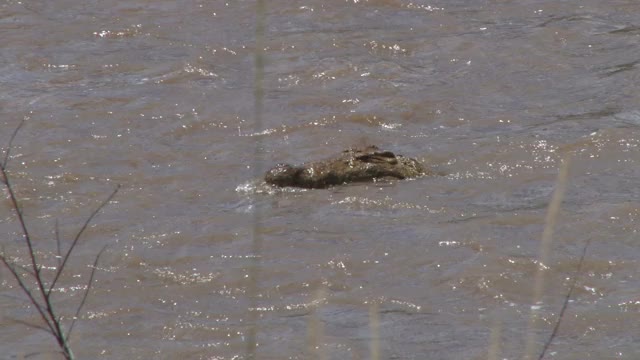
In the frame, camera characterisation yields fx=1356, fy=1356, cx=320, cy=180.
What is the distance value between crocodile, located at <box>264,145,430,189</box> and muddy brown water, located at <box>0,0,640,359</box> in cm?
9

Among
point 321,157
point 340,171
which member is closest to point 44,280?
point 340,171

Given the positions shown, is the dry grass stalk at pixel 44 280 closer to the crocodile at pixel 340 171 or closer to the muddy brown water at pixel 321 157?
the muddy brown water at pixel 321 157

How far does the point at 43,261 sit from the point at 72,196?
0.99 m

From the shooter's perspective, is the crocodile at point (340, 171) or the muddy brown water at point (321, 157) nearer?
the muddy brown water at point (321, 157)

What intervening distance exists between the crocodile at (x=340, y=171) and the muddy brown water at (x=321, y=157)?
0.28ft

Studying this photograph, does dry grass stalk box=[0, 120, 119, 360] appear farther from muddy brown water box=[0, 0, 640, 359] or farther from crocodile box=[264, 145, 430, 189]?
crocodile box=[264, 145, 430, 189]

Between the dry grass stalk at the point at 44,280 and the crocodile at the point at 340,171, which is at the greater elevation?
the dry grass stalk at the point at 44,280

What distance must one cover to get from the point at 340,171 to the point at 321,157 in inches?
24.2

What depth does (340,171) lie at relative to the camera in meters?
6.70

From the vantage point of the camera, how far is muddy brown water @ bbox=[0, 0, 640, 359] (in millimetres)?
4961

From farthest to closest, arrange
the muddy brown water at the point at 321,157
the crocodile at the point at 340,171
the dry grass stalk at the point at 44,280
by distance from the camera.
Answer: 1. the crocodile at the point at 340,171
2. the muddy brown water at the point at 321,157
3. the dry grass stalk at the point at 44,280

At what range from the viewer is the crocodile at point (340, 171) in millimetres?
6703

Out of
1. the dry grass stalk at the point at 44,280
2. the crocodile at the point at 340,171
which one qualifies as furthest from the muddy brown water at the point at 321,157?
the dry grass stalk at the point at 44,280

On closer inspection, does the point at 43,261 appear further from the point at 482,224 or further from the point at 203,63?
the point at 203,63
